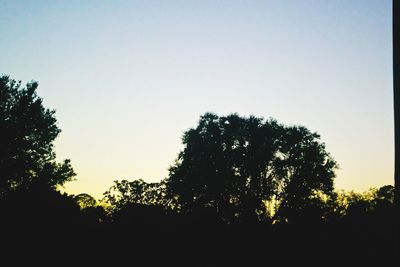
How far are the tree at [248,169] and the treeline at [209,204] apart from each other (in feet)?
0.36

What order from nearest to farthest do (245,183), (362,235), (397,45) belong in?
(397,45) → (362,235) → (245,183)

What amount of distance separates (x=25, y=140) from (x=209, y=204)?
19.0 m

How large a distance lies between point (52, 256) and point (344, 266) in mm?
12844

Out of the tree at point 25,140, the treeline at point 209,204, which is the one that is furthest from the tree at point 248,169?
the tree at point 25,140

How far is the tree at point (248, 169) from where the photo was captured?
109ft

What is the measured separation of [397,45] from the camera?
97.3 inches

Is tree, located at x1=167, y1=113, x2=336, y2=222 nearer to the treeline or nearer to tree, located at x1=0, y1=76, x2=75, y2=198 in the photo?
the treeline

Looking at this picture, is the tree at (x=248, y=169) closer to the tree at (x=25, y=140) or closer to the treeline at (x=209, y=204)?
the treeline at (x=209, y=204)

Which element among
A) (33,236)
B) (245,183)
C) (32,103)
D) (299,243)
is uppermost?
(32,103)

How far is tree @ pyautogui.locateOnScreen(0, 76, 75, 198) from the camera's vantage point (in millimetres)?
27547

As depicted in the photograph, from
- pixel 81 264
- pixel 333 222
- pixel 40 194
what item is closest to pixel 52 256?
pixel 81 264

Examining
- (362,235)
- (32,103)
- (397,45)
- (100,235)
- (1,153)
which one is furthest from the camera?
(32,103)

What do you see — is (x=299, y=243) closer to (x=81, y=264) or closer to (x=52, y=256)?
(x=81, y=264)

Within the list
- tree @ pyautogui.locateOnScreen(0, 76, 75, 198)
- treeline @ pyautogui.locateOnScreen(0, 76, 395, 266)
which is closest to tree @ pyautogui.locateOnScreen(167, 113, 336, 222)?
treeline @ pyautogui.locateOnScreen(0, 76, 395, 266)
